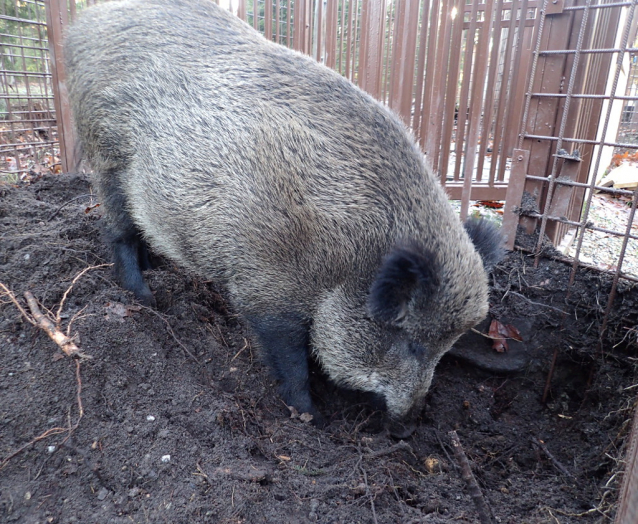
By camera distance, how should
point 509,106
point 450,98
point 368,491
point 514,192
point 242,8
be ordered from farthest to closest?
point 242,8, point 509,106, point 450,98, point 514,192, point 368,491

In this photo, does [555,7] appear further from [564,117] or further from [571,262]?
[571,262]

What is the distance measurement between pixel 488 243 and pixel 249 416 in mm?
1673

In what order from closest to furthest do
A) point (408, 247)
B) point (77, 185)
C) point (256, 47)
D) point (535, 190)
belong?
1. point (408, 247)
2. point (256, 47)
3. point (535, 190)
4. point (77, 185)

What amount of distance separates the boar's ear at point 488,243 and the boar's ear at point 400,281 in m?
0.62

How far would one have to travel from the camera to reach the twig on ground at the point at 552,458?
8.82 feet

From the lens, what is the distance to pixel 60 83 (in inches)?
205

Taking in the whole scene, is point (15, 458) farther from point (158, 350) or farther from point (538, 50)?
point (538, 50)

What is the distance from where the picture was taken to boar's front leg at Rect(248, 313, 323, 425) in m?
2.80

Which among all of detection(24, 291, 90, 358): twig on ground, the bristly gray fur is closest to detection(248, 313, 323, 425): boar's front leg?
the bristly gray fur

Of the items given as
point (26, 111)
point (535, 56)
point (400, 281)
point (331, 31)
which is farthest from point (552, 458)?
point (26, 111)

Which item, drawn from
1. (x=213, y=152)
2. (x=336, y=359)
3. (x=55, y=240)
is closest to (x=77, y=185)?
(x=55, y=240)

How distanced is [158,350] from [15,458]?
887mm

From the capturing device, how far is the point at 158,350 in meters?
2.73

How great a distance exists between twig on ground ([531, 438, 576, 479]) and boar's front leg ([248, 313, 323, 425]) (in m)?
1.34
